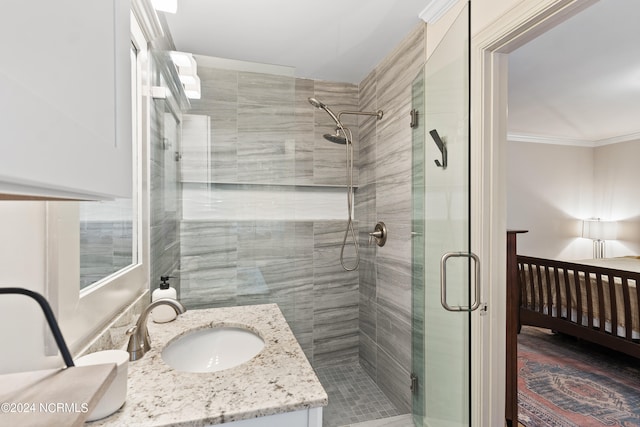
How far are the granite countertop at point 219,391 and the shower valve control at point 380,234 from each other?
1327mm

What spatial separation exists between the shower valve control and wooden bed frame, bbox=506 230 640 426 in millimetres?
921

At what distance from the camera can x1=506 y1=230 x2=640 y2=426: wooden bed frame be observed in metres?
2.67

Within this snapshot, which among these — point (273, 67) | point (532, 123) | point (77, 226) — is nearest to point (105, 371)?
point (77, 226)

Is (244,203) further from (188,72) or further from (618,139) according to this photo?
(618,139)

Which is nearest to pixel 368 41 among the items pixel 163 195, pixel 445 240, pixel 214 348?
pixel 445 240

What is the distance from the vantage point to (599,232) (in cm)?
466

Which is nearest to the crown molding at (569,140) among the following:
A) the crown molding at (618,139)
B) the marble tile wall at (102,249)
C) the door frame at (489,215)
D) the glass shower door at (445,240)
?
the crown molding at (618,139)

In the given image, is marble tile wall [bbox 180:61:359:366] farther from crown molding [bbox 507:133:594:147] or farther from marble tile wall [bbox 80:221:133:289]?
crown molding [bbox 507:133:594:147]

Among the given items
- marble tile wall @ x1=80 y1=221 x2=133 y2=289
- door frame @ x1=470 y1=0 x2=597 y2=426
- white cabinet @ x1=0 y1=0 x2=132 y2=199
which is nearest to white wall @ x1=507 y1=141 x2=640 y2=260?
door frame @ x1=470 y1=0 x2=597 y2=426

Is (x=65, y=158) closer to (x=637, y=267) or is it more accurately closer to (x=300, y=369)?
(x=300, y=369)

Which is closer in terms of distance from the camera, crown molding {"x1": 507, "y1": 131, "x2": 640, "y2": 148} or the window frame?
the window frame

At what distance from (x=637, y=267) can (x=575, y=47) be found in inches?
112

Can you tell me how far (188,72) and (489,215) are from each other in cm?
176

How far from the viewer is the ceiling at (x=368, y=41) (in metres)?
1.71
